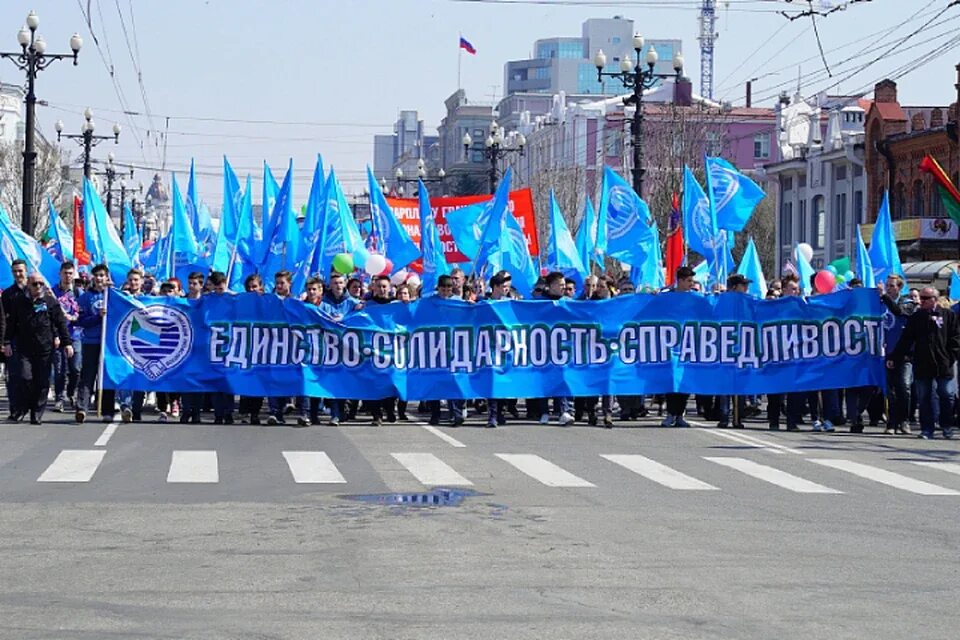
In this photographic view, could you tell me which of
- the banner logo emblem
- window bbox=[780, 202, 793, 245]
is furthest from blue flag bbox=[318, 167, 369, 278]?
window bbox=[780, 202, 793, 245]

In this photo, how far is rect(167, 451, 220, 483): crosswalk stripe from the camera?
1400cm

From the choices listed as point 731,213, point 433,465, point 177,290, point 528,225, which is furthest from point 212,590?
point 528,225

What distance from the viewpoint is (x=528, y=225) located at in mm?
30156

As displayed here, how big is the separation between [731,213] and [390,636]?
57.9 feet

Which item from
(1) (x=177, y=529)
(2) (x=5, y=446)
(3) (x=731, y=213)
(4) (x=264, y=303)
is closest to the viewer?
(1) (x=177, y=529)

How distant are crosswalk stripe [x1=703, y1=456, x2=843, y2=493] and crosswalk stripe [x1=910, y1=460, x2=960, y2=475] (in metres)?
1.70

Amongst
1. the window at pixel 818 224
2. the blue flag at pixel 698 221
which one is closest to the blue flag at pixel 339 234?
the blue flag at pixel 698 221

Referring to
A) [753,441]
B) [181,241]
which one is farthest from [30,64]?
[753,441]

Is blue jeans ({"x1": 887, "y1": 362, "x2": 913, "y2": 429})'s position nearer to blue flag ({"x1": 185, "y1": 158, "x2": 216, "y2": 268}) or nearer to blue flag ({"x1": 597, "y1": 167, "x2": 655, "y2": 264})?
blue flag ({"x1": 597, "y1": 167, "x2": 655, "y2": 264})

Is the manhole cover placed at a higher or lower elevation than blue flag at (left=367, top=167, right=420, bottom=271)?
lower

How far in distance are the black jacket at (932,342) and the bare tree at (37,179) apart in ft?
195

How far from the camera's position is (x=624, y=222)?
27578 millimetres

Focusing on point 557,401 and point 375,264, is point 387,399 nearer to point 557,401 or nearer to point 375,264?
point 557,401

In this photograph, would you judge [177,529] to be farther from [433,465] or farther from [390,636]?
[433,465]
